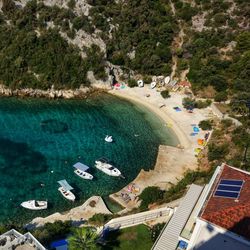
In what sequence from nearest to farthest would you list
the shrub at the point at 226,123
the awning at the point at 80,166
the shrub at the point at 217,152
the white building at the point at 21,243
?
1. the white building at the point at 21,243
2. the awning at the point at 80,166
3. the shrub at the point at 217,152
4. the shrub at the point at 226,123

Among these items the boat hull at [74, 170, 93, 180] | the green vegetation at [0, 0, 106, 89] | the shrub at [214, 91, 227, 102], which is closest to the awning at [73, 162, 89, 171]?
the boat hull at [74, 170, 93, 180]

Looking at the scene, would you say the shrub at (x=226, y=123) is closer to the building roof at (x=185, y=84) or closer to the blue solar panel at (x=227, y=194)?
the building roof at (x=185, y=84)

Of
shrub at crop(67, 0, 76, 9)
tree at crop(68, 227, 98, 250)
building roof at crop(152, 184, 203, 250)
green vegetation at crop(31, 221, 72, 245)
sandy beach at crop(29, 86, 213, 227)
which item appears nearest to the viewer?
tree at crop(68, 227, 98, 250)

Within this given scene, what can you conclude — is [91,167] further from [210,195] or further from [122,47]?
[122,47]

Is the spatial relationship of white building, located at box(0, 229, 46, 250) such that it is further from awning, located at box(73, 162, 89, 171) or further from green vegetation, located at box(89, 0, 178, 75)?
green vegetation, located at box(89, 0, 178, 75)

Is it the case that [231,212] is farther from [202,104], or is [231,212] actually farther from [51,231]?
[202,104]

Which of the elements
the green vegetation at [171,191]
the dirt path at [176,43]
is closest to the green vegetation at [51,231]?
the green vegetation at [171,191]

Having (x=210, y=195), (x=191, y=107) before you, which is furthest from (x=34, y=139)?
(x=210, y=195)
